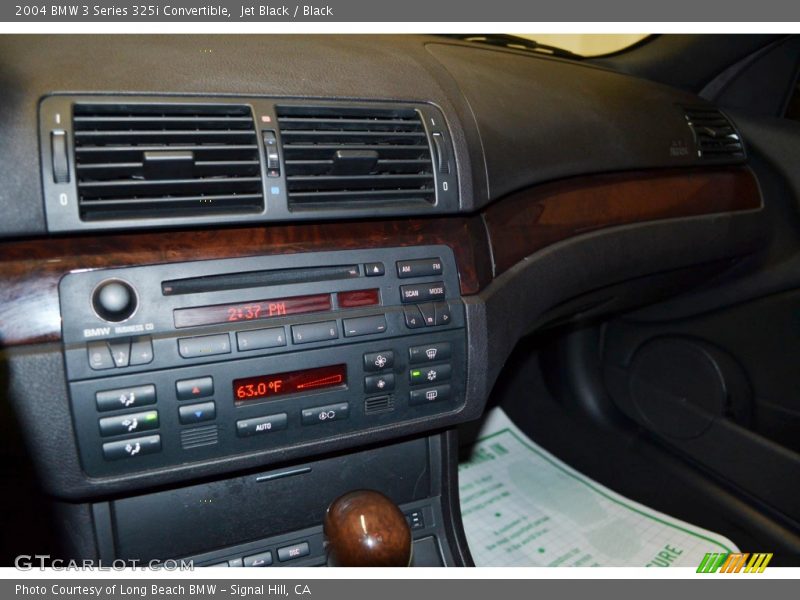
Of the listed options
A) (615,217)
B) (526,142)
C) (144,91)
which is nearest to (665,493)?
(615,217)

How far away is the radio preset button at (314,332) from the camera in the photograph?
0.77 meters

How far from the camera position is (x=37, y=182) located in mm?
662

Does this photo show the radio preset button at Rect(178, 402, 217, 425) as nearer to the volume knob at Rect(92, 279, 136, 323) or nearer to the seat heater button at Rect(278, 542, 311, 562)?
the volume knob at Rect(92, 279, 136, 323)

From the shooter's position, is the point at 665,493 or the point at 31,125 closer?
the point at 31,125

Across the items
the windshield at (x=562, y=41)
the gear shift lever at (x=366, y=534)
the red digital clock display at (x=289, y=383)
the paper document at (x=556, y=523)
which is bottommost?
the paper document at (x=556, y=523)

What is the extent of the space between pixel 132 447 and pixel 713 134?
4.08 ft

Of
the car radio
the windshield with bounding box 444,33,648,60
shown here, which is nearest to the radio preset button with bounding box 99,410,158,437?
the car radio

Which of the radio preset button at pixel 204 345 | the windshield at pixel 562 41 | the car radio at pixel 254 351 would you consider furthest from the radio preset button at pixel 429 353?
the windshield at pixel 562 41

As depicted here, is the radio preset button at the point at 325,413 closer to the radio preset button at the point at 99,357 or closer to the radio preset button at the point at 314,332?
the radio preset button at the point at 314,332

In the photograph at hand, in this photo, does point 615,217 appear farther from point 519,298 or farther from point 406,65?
point 406,65

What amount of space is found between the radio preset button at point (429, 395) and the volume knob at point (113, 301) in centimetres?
36

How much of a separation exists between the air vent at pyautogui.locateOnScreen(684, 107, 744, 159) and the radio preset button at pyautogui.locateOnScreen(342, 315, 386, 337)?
33.3 inches

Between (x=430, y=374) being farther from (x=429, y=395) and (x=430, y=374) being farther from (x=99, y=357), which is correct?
(x=99, y=357)

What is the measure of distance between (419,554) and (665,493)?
72 centimetres
